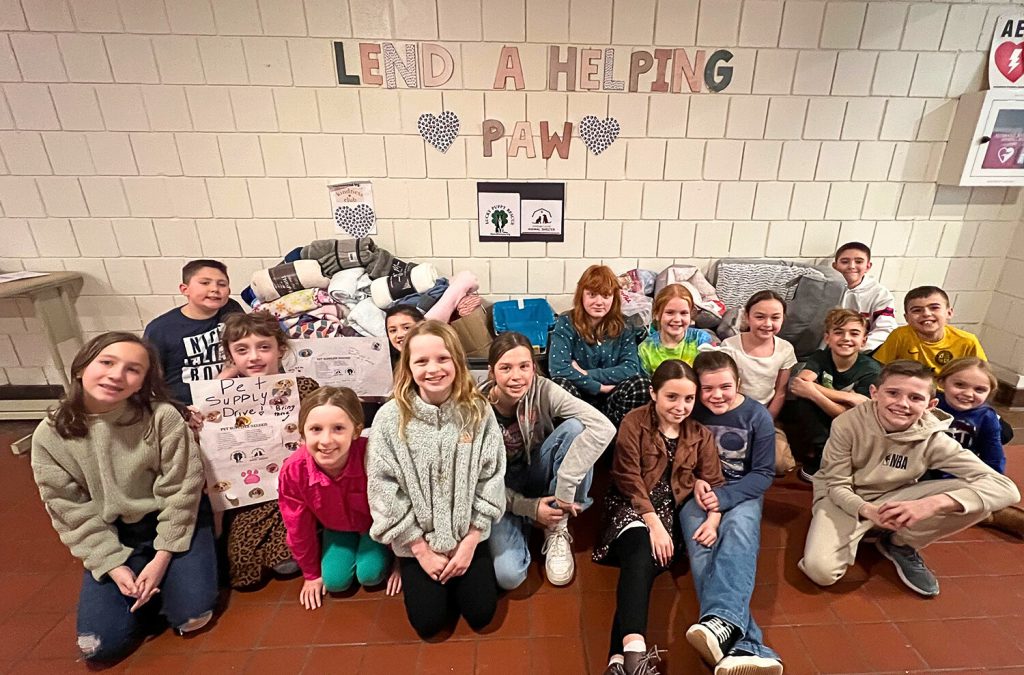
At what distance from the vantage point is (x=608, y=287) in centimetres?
237

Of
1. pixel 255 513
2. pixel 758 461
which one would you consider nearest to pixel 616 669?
pixel 758 461

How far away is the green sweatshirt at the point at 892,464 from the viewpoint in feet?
5.34

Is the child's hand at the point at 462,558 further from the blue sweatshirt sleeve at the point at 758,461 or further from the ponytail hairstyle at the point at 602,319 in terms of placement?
the ponytail hairstyle at the point at 602,319

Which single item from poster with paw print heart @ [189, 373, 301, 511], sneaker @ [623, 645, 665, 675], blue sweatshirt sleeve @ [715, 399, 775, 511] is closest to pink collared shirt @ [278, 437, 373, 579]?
poster with paw print heart @ [189, 373, 301, 511]

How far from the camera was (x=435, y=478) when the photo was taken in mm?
1571

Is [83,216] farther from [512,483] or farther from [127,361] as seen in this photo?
[512,483]

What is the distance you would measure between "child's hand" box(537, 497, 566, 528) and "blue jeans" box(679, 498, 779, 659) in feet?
1.52

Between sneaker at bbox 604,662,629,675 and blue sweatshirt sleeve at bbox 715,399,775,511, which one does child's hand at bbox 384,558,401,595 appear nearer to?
sneaker at bbox 604,662,629,675

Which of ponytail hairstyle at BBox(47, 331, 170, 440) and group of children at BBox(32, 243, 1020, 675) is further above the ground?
ponytail hairstyle at BBox(47, 331, 170, 440)

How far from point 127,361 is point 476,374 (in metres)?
1.44

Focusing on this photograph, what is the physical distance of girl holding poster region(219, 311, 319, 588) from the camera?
5.87 ft

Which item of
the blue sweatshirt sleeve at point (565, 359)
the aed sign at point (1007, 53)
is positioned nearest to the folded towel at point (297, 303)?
the blue sweatshirt sleeve at point (565, 359)

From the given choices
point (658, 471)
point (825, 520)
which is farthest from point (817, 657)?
point (658, 471)

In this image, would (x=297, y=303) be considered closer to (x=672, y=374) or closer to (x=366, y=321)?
(x=366, y=321)
